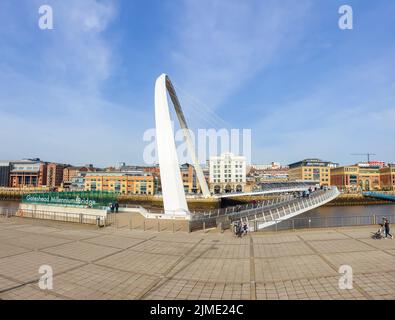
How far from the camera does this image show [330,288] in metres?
6.62

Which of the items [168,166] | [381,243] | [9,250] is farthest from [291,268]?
[168,166]

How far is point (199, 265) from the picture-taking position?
9000 millimetres

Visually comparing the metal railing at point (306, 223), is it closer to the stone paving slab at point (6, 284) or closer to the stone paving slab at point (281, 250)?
the stone paving slab at point (281, 250)

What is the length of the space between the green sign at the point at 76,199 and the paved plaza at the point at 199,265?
30.6 ft

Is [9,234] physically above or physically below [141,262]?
below

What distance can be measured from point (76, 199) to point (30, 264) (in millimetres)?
16290

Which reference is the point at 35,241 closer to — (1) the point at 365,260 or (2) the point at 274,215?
(1) the point at 365,260

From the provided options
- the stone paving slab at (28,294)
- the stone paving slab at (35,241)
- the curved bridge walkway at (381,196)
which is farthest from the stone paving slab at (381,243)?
the curved bridge walkway at (381,196)

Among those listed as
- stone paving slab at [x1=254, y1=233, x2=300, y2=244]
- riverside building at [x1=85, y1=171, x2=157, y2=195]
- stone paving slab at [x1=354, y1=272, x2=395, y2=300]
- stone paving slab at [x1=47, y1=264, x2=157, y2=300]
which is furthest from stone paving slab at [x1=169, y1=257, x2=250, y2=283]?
riverside building at [x1=85, y1=171, x2=157, y2=195]

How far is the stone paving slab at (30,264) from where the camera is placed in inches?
320
